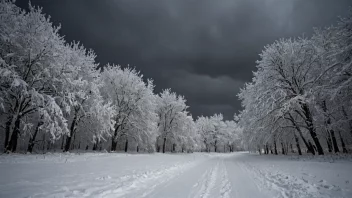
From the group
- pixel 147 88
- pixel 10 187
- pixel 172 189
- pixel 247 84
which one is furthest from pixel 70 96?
pixel 247 84

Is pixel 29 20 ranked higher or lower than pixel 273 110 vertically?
higher

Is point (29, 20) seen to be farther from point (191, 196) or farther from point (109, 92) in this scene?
point (191, 196)

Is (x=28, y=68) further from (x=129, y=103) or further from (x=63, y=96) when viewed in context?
(x=129, y=103)

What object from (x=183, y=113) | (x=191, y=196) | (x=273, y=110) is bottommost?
(x=191, y=196)

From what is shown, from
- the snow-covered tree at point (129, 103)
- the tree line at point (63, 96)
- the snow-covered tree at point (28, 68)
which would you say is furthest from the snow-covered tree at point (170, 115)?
the snow-covered tree at point (28, 68)

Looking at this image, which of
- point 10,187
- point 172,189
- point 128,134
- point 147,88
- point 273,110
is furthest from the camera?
point 147,88

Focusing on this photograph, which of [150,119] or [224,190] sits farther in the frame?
[150,119]

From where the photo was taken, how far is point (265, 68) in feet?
74.2

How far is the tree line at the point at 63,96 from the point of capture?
14.0 metres

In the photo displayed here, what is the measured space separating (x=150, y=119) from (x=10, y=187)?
2867 cm

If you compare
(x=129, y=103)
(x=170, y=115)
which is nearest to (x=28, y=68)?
(x=129, y=103)

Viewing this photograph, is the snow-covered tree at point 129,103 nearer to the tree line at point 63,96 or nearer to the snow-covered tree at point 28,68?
the tree line at point 63,96

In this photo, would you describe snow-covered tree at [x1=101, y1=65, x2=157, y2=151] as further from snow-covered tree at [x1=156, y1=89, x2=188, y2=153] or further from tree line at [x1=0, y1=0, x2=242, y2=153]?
snow-covered tree at [x1=156, y1=89, x2=188, y2=153]

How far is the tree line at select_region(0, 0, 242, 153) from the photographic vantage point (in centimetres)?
1405
